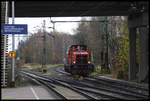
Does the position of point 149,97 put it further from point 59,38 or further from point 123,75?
point 59,38

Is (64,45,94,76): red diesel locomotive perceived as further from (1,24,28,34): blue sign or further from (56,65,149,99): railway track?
(1,24,28,34): blue sign

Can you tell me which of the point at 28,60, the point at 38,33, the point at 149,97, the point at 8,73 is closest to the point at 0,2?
the point at 8,73

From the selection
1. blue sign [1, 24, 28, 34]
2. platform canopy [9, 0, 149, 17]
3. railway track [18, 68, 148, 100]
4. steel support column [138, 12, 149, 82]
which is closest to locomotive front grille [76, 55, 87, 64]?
platform canopy [9, 0, 149, 17]

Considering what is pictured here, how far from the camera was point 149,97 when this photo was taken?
47.0 feet

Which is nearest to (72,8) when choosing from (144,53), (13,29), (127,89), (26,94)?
(13,29)

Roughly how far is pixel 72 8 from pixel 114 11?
444 centimetres

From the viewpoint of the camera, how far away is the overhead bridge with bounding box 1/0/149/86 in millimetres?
21594

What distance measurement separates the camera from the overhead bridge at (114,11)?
21594 millimetres

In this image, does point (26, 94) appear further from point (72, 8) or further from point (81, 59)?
point (81, 59)

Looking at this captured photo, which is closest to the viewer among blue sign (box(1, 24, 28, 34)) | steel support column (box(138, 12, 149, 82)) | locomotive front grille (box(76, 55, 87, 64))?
blue sign (box(1, 24, 28, 34))

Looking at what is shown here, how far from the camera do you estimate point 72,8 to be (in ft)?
79.1

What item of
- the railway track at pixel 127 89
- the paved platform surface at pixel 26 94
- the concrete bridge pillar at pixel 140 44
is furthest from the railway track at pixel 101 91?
the concrete bridge pillar at pixel 140 44

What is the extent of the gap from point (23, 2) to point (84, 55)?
11899 mm

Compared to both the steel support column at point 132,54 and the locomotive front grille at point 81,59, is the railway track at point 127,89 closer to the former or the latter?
the steel support column at point 132,54
